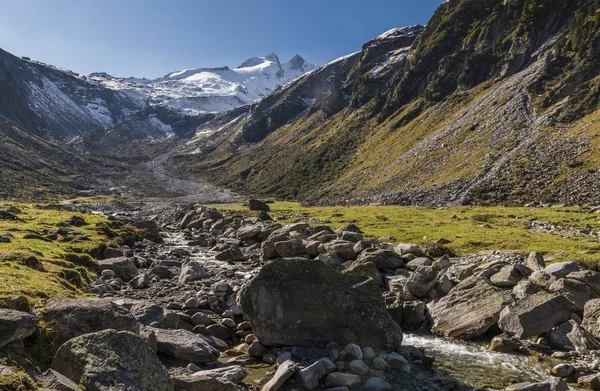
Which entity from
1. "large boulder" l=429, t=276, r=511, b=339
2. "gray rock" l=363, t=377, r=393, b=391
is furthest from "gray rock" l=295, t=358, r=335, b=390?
"large boulder" l=429, t=276, r=511, b=339

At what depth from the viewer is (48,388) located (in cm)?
903

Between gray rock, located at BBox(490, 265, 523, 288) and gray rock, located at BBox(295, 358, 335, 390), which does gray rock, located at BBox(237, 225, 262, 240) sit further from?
gray rock, located at BBox(295, 358, 335, 390)

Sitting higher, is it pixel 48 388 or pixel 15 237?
pixel 15 237

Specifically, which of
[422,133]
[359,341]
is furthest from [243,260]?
[422,133]

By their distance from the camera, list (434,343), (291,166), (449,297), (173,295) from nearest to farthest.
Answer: (434,343)
(449,297)
(173,295)
(291,166)

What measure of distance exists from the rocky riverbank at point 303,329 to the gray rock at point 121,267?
7.04 feet

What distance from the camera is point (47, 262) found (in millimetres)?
29109

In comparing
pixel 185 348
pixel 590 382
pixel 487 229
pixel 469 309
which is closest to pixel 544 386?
pixel 590 382

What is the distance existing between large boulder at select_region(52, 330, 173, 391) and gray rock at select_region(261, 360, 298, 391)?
4.11 meters

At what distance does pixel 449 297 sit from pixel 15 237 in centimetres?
3689

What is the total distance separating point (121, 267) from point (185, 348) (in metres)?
19.1

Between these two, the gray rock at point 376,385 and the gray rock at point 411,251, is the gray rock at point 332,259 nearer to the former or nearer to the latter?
the gray rock at point 411,251

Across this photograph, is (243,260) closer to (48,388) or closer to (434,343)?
(434,343)

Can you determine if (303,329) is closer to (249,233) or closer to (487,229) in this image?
(249,233)
